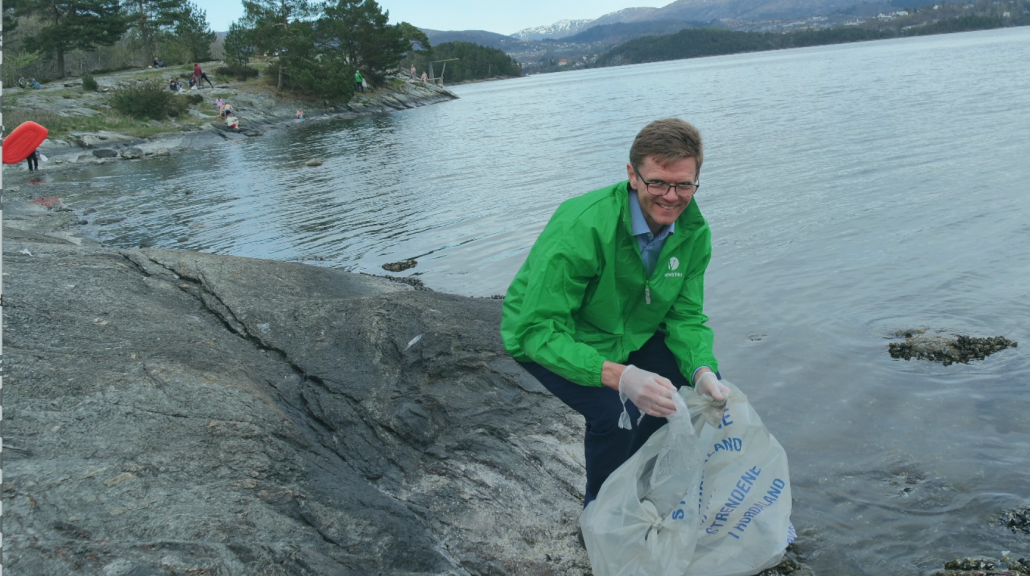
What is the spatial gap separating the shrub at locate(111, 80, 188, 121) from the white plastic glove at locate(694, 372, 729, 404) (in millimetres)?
42242

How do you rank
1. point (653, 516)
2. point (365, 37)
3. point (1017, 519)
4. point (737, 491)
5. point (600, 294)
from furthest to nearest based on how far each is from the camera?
1. point (365, 37)
2. point (1017, 519)
3. point (737, 491)
4. point (653, 516)
5. point (600, 294)

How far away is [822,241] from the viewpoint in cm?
1038

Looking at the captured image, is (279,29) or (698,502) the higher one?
(279,29)

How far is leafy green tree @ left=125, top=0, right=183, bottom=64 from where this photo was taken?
200 feet

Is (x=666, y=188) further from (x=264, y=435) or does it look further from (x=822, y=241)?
(x=822, y=241)

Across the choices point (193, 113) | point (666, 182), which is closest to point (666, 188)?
point (666, 182)

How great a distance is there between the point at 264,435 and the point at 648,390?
2127mm

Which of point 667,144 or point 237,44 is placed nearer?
point 667,144

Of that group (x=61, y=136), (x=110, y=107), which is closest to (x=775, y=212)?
(x=61, y=136)

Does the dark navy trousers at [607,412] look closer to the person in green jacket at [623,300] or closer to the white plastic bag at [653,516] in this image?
the person in green jacket at [623,300]

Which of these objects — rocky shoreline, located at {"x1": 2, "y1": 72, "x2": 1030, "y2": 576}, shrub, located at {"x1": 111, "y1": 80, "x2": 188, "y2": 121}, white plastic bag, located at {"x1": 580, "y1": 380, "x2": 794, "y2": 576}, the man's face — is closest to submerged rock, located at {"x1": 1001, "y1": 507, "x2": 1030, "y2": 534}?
rocky shoreline, located at {"x1": 2, "y1": 72, "x2": 1030, "y2": 576}

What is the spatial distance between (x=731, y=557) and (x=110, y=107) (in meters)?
44.4

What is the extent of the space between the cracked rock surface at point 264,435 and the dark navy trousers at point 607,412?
0.56 meters

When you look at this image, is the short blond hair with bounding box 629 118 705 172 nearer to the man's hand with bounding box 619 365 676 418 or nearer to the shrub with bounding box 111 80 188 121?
the man's hand with bounding box 619 365 676 418
